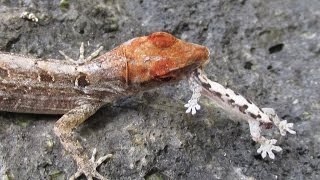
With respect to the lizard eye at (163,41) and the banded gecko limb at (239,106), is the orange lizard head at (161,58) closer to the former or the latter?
the lizard eye at (163,41)

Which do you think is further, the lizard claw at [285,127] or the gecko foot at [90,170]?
the lizard claw at [285,127]

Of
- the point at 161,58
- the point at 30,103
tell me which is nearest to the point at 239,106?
the point at 161,58

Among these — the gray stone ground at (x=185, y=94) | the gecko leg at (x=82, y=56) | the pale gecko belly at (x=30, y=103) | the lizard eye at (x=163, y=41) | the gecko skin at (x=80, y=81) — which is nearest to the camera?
the lizard eye at (x=163, y=41)

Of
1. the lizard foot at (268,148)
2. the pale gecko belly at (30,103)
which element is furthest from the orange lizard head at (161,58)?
the lizard foot at (268,148)

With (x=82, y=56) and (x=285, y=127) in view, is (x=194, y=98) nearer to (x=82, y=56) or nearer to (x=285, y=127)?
(x=285, y=127)

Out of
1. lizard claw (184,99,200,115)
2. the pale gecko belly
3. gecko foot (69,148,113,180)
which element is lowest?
gecko foot (69,148,113,180)

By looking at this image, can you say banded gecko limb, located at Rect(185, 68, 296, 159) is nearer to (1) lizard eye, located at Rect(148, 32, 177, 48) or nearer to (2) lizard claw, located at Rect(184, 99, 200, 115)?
(2) lizard claw, located at Rect(184, 99, 200, 115)

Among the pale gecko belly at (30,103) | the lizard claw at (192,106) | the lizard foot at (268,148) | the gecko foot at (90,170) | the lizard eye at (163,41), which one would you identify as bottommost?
the lizard foot at (268,148)

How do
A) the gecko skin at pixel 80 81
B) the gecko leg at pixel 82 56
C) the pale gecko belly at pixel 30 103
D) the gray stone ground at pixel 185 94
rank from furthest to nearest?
1. the gecko leg at pixel 82 56
2. the pale gecko belly at pixel 30 103
3. the gray stone ground at pixel 185 94
4. the gecko skin at pixel 80 81

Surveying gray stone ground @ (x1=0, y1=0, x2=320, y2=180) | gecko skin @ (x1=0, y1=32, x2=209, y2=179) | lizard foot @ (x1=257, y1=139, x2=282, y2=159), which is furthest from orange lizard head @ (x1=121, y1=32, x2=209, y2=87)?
lizard foot @ (x1=257, y1=139, x2=282, y2=159)
